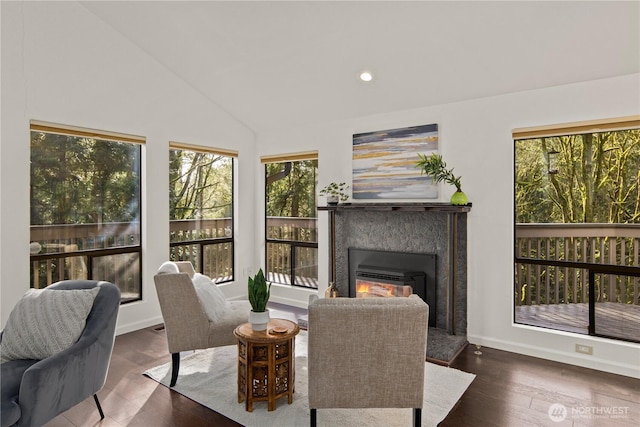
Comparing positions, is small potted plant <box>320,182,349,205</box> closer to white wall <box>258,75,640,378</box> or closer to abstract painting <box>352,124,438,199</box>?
abstract painting <box>352,124,438,199</box>

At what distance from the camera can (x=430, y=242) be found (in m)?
3.91

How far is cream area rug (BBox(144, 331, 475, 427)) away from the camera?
91.7 inches

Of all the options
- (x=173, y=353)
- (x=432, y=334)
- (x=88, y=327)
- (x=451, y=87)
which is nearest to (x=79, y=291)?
(x=88, y=327)

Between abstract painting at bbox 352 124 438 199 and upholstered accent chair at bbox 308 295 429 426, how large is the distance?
213 cm

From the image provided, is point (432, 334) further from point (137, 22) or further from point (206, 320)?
point (137, 22)

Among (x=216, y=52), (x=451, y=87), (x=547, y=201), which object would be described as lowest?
(x=547, y=201)

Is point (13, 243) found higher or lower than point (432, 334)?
higher

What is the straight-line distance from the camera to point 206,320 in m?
2.80

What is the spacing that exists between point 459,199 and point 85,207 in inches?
148

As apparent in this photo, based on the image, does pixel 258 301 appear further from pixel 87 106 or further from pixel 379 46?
pixel 87 106

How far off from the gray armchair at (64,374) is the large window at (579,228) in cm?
347

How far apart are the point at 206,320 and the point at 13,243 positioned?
1893mm

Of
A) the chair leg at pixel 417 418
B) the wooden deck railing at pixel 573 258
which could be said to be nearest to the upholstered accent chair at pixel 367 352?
the chair leg at pixel 417 418
